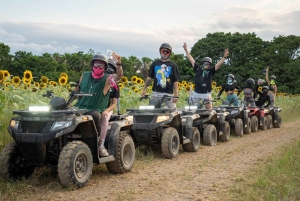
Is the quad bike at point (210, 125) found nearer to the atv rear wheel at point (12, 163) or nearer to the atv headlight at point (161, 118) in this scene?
the atv headlight at point (161, 118)

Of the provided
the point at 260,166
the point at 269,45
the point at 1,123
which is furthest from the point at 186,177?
the point at 269,45

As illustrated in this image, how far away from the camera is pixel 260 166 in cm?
771

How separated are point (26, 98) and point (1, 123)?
4.53ft

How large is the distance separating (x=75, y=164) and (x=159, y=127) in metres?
3.34

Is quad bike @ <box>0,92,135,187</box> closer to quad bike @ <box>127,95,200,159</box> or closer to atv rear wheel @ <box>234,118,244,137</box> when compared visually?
quad bike @ <box>127,95,200,159</box>

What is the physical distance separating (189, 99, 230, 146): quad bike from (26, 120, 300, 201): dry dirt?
1313 millimetres

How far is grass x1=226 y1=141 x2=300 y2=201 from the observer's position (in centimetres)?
556

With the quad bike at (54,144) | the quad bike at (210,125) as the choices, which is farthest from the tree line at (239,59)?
the quad bike at (54,144)

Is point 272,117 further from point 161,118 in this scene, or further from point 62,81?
point 161,118

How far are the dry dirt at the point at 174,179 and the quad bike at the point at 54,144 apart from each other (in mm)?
339

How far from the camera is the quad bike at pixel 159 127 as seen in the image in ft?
28.4

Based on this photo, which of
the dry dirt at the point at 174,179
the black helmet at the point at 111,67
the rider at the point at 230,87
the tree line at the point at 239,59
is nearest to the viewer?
the dry dirt at the point at 174,179

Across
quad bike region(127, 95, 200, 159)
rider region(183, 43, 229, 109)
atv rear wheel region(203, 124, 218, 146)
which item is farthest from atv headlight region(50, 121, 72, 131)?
rider region(183, 43, 229, 109)

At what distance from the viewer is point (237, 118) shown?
1499 centimetres
